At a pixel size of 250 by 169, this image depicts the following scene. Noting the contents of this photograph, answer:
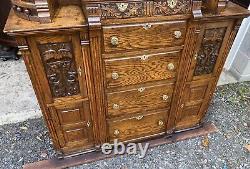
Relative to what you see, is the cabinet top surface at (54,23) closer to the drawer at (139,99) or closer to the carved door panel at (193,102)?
the drawer at (139,99)

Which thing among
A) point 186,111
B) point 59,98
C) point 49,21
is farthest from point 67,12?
point 186,111

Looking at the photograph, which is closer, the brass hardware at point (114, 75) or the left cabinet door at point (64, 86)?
the left cabinet door at point (64, 86)

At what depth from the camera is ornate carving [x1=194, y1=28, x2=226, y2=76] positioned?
176 centimetres

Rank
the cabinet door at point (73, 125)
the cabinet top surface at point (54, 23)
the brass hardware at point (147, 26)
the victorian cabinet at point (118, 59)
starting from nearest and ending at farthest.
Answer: the cabinet top surface at point (54, 23)
the victorian cabinet at point (118, 59)
the brass hardware at point (147, 26)
the cabinet door at point (73, 125)

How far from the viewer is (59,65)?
1.55 metres

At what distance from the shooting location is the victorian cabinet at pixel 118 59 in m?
1.42

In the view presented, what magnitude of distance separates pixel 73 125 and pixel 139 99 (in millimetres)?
595

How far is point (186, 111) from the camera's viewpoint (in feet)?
7.39

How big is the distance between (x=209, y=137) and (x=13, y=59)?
2879 mm

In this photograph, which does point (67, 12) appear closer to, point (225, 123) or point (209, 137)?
point (209, 137)

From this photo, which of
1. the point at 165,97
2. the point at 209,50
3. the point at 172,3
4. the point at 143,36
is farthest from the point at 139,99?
the point at 172,3

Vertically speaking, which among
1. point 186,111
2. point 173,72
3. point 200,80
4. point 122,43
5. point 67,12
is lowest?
point 186,111

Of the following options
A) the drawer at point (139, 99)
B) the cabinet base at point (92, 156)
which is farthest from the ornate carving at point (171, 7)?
the cabinet base at point (92, 156)

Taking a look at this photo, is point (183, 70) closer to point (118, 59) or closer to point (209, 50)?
point (209, 50)
